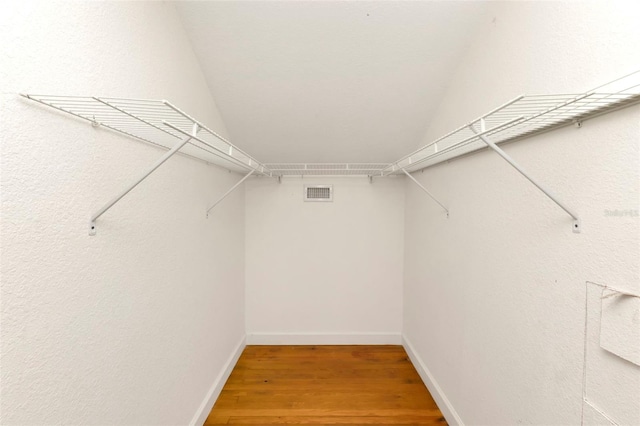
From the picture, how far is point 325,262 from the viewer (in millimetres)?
2605

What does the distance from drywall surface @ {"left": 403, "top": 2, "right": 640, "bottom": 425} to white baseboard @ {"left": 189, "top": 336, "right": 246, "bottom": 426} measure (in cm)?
149

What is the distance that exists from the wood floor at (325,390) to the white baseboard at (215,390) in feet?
0.14

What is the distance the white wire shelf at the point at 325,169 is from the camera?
92.8 inches

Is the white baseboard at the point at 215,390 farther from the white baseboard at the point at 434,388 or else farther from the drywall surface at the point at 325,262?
the white baseboard at the point at 434,388

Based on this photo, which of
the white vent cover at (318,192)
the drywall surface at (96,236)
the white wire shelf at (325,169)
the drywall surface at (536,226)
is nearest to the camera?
the drywall surface at (96,236)

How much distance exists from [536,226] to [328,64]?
4.30 feet

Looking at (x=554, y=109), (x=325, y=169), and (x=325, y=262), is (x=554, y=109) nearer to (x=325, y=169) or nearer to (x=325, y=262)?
(x=325, y=169)

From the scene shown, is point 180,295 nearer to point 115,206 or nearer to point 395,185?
point 115,206

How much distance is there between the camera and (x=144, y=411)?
1.08 metres

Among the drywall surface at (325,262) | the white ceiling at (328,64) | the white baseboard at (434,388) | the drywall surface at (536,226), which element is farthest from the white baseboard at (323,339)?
the white ceiling at (328,64)

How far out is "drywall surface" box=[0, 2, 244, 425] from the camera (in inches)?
24.9

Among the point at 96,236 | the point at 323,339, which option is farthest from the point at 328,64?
the point at 323,339

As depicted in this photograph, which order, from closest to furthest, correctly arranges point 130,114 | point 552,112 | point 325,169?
point 130,114, point 552,112, point 325,169

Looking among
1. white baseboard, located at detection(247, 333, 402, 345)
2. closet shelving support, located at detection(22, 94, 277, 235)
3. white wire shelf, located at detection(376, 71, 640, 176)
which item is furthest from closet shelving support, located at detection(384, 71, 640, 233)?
white baseboard, located at detection(247, 333, 402, 345)
